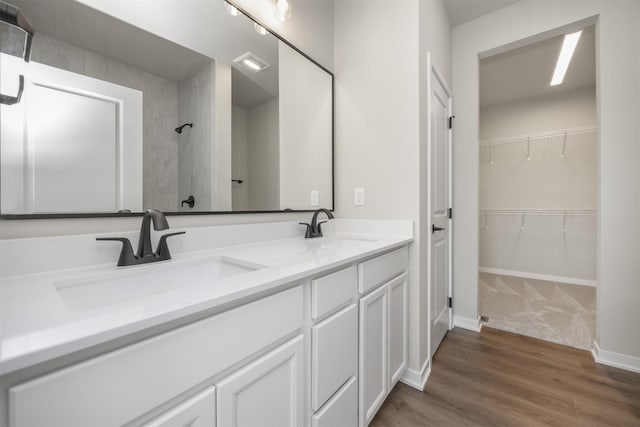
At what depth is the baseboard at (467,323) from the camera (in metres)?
2.31

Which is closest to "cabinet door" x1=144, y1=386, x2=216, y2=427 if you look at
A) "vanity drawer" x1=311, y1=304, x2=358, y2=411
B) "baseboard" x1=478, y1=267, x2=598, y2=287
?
"vanity drawer" x1=311, y1=304, x2=358, y2=411

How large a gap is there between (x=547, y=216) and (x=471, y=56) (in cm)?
273

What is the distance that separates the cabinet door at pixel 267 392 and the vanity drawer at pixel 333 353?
0.23 feet

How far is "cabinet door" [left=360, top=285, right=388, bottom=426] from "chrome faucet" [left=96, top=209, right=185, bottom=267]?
0.79m

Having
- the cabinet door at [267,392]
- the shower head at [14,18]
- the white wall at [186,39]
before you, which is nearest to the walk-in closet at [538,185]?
→ the white wall at [186,39]

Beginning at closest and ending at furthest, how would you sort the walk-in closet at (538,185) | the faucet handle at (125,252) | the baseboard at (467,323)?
the faucet handle at (125,252)
the baseboard at (467,323)
the walk-in closet at (538,185)

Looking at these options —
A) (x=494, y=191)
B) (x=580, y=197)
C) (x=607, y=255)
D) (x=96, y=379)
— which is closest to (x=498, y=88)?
(x=494, y=191)

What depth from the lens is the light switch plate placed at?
1.83 m

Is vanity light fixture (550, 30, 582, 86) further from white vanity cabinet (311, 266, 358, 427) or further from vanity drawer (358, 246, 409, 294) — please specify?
white vanity cabinet (311, 266, 358, 427)

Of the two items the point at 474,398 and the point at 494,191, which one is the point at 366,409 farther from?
the point at 494,191

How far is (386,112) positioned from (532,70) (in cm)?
258

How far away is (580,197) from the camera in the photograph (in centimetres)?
354

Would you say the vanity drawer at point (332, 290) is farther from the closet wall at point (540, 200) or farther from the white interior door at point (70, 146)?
the closet wall at point (540, 200)

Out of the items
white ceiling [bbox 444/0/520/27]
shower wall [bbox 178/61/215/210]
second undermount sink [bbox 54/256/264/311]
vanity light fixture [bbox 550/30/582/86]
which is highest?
white ceiling [bbox 444/0/520/27]
